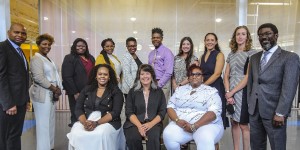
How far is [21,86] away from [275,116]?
279 cm

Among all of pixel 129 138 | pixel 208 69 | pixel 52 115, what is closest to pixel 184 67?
pixel 208 69

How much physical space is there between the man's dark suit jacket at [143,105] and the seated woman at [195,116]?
0.38 ft

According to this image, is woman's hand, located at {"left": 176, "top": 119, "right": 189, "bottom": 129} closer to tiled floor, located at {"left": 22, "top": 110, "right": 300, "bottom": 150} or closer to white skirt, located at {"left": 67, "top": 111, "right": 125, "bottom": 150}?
white skirt, located at {"left": 67, "top": 111, "right": 125, "bottom": 150}

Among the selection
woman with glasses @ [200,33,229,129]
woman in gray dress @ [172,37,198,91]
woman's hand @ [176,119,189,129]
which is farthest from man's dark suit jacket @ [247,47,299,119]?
woman in gray dress @ [172,37,198,91]

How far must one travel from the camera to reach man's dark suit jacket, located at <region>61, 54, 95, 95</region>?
412 centimetres

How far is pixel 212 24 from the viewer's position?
8.45 meters

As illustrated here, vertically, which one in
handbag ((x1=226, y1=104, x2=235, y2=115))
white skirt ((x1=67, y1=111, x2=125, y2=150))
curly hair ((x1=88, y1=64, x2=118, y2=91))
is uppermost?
curly hair ((x1=88, y1=64, x2=118, y2=91))

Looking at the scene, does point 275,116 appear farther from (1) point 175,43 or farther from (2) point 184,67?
(1) point 175,43

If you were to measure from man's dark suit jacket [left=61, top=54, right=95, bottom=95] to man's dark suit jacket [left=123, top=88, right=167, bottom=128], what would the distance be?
3.29ft

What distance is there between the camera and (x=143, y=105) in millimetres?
3510

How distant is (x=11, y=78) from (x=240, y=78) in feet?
9.01

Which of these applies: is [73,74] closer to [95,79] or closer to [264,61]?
[95,79]

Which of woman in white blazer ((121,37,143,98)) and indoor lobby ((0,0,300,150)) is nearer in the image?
woman in white blazer ((121,37,143,98))

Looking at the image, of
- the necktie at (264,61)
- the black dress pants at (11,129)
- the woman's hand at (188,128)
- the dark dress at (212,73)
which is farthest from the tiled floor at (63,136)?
the necktie at (264,61)
